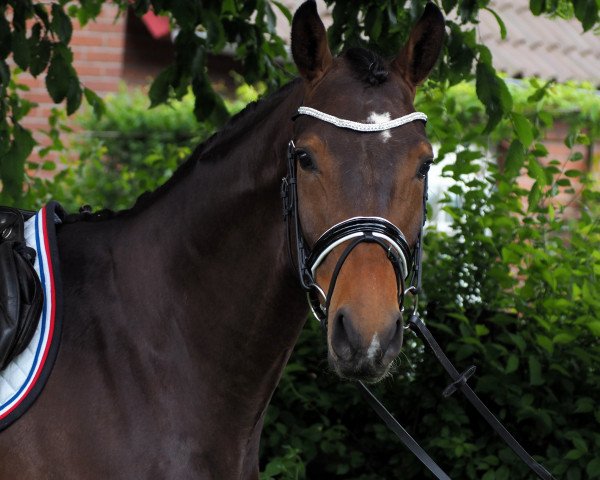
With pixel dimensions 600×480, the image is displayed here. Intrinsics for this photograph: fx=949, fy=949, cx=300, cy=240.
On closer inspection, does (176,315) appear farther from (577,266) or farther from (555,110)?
(555,110)

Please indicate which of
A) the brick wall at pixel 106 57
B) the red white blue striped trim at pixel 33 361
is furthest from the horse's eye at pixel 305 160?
the brick wall at pixel 106 57

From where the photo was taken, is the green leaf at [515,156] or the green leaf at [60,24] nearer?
the green leaf at [515,156]

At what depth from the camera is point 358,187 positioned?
2246 millimetres

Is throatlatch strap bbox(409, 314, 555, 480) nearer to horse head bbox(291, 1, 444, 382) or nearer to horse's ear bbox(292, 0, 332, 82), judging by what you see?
horse head bbox(291, 1, 444, 382)

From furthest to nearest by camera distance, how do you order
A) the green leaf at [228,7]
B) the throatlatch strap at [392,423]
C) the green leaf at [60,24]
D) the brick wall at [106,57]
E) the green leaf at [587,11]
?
the brick wall at [106,57] < the green leaf at [228,7] < the green leaf at [60,24] < the green leaf at [587,11] < the throatlatch strap at [392,423]

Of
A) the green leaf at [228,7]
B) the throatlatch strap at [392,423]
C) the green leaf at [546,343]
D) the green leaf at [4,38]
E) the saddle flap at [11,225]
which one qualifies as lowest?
the green leaf at [546,343]

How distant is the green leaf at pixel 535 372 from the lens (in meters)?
4.13

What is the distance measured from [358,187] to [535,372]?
221cm

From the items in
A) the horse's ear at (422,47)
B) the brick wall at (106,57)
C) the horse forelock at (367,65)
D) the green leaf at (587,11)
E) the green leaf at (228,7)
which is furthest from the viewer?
the brick wall at (106,57)

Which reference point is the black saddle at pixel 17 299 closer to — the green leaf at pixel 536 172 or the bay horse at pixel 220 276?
the bay horse at pixel 220 276

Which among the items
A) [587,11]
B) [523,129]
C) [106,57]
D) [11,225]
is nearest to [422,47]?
[11,225]

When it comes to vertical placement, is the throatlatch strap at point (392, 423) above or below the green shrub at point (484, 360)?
above

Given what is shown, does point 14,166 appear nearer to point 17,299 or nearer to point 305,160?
point 17,299

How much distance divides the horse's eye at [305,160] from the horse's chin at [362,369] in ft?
1.56
